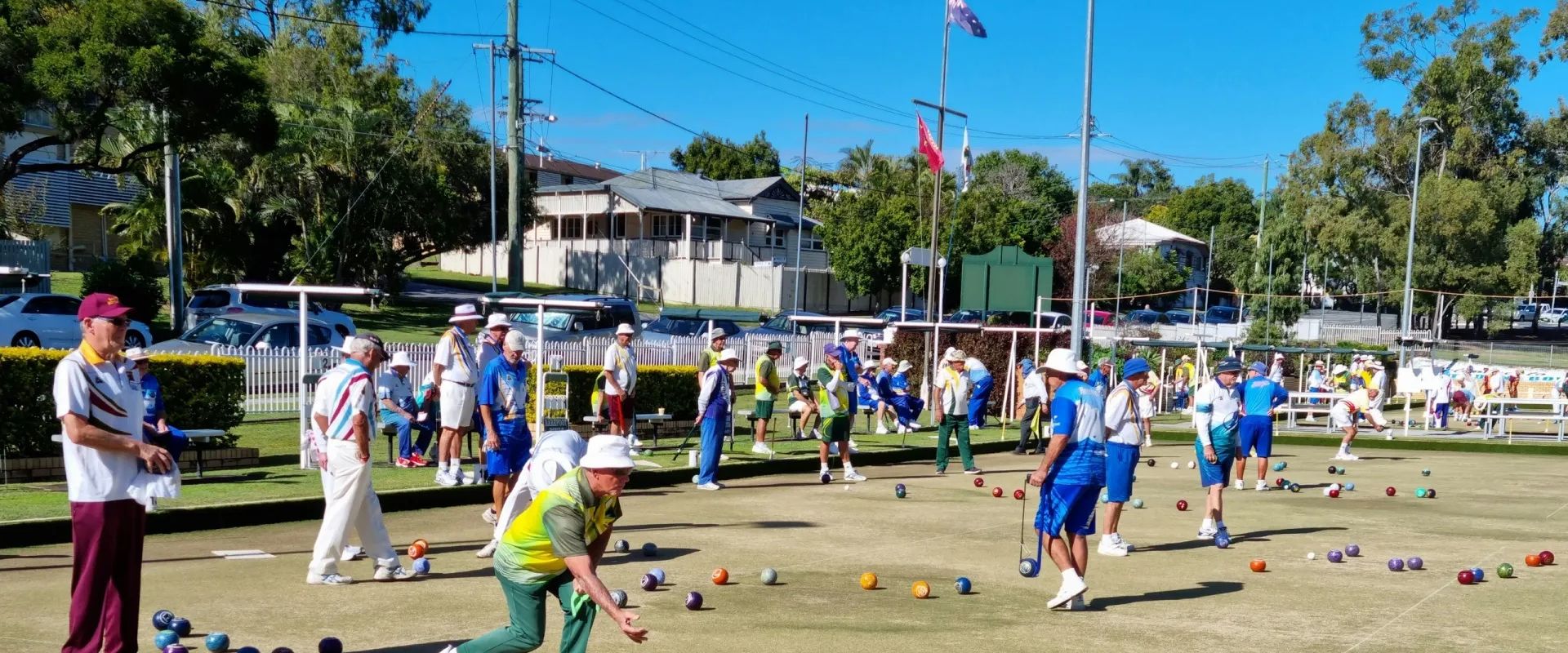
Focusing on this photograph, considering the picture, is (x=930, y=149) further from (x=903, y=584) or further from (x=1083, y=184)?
(x=903, y=584)

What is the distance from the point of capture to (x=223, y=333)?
22.8m

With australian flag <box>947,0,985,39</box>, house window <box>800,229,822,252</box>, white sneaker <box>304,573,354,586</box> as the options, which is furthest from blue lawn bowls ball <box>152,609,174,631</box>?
house window <box>800,229,822,252</box>

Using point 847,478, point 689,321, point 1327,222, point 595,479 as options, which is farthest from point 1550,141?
point 595,479

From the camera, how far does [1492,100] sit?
184ft

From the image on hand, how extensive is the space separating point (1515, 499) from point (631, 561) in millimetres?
11057

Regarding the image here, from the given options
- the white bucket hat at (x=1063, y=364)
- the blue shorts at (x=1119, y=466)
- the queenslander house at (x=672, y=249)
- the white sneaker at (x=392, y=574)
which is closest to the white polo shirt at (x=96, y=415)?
the white sneaker at (x=392, y=574)

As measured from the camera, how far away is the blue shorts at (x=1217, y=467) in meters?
11.2

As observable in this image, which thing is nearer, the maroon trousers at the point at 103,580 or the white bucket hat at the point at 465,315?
the maroon trousers at the point at 103,580

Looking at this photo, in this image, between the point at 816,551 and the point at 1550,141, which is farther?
the point at 1550,141

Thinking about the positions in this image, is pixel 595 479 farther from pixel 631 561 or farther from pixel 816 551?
pixel 816 551

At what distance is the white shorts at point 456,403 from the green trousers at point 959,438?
6763mm

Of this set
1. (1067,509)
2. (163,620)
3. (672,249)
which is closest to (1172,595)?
(1067,509)

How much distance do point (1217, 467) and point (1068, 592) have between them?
4013 mm

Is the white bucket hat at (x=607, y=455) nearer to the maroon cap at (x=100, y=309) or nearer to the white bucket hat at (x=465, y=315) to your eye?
the maroon cap at (x=100, y=309)
